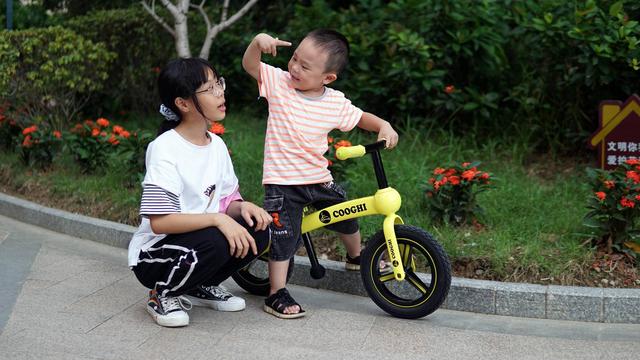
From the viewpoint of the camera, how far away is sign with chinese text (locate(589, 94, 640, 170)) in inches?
251

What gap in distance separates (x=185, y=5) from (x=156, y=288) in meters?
3.77

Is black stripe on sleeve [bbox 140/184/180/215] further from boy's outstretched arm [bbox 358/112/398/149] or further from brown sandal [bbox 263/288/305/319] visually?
boy's outstretched arm [bbox 358/112/398/149]

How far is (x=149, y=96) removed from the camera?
377 inches

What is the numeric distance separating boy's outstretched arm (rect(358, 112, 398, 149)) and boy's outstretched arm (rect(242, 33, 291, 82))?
60cm

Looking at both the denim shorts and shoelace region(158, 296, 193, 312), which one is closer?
shoelace region(158, 296, 193, 312)

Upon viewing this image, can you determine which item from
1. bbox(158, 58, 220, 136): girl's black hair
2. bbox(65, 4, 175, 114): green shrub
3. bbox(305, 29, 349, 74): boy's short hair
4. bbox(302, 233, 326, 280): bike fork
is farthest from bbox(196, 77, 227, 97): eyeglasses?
bbox(65, 4, 175, 114): green shrub

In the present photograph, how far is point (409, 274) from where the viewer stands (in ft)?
15.6

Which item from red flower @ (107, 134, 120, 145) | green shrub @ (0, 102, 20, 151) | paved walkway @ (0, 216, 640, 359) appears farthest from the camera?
green shrub @ (0, 102, 20, 151)

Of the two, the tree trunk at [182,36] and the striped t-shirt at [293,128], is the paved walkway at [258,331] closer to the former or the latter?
the striped t-shirt at [293,128]

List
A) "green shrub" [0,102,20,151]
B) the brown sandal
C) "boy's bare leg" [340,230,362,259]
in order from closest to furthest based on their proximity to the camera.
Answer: the brown sandal, "boy's bare leg" [340,230,362,259], "green shrub" [0,102,20,151]

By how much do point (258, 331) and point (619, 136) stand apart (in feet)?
10.5

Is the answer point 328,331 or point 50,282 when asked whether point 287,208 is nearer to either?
point 328,331

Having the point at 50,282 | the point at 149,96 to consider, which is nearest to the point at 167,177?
the point at 50,282

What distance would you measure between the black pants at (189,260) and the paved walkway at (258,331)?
0.23 m
